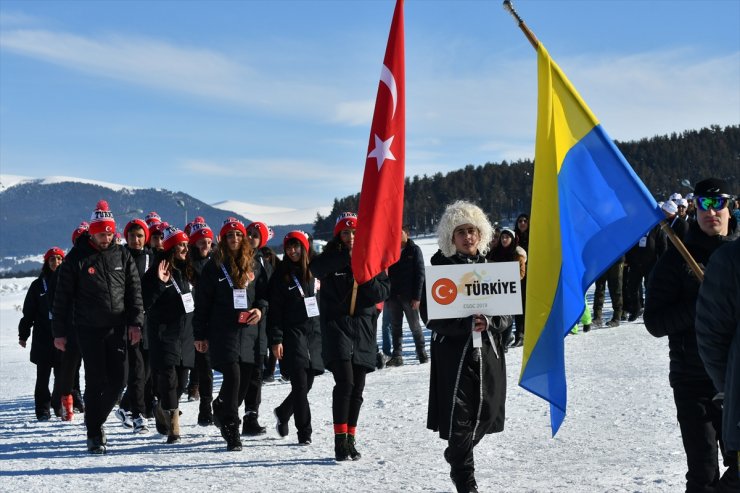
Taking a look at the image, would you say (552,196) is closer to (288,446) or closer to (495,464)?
(495,464)

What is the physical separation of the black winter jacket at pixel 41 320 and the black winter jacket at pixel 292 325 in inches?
154

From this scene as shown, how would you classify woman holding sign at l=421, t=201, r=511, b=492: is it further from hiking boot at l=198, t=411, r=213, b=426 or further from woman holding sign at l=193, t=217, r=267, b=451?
hiking boot at l=198, t=411, r=213, b=426

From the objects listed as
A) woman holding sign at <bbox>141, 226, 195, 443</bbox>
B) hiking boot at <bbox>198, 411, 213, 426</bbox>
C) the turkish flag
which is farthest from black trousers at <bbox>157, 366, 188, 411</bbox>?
the turkish flag

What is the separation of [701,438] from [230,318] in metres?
4.34

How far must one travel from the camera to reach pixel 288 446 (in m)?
7.93

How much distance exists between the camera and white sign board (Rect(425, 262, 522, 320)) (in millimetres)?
5762

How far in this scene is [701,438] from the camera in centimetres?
479

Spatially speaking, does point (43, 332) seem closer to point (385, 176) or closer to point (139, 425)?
point (139, 425)

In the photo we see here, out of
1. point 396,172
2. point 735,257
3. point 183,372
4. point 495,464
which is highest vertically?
point 396,172

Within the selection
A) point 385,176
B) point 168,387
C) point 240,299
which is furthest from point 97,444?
point 385,176

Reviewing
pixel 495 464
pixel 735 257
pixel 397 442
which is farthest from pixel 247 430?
pixel 735 257

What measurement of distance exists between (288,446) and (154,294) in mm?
2178

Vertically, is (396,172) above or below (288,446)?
above

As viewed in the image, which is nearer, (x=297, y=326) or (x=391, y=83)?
A: (x=391, y=83)
